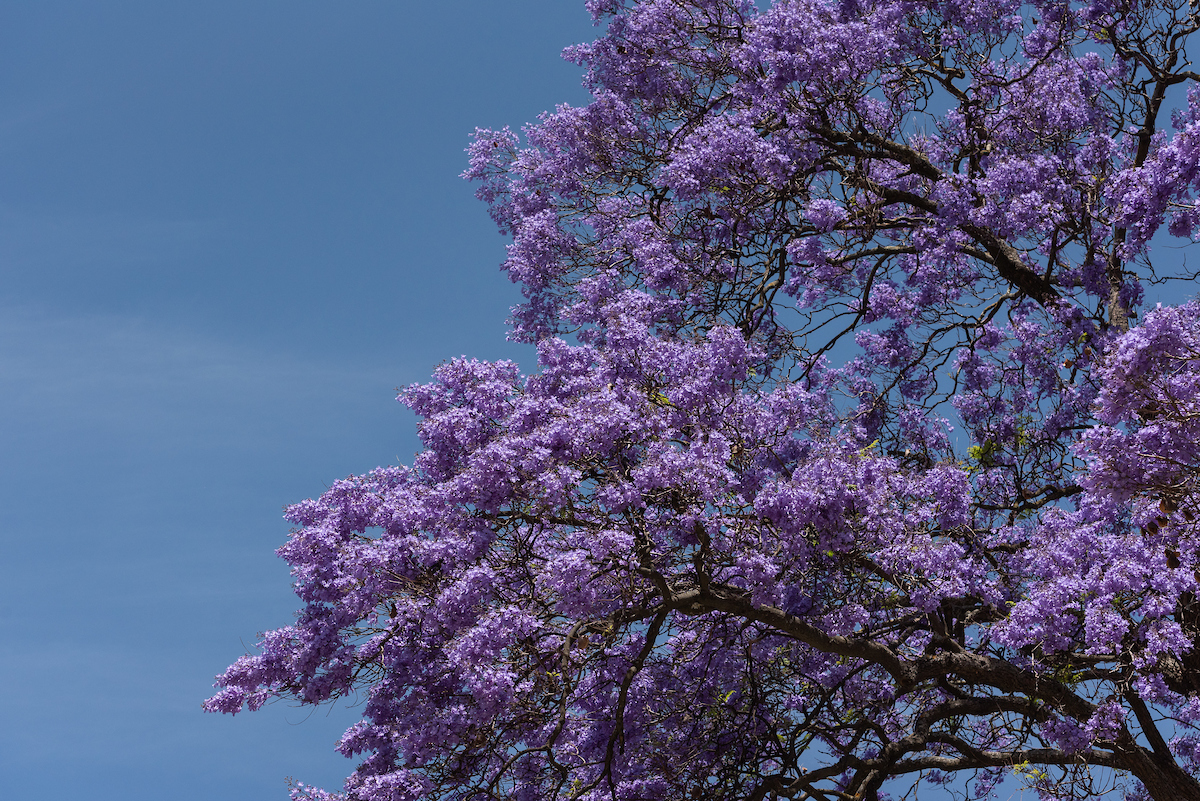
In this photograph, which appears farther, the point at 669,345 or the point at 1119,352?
the point at 669,345

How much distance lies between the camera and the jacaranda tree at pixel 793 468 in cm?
923

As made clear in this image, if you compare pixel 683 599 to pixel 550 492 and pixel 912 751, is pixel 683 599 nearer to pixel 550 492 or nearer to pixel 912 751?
pixel 550 492

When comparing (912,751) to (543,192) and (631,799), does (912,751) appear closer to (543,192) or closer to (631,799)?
(631,799)

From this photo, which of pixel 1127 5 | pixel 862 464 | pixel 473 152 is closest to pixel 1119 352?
pixel 862 464

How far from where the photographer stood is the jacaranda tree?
923cm

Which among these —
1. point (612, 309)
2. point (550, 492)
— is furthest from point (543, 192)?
point (550, 492)

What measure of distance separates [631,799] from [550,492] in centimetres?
332

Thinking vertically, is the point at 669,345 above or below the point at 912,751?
above

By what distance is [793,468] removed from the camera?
36.6 ft

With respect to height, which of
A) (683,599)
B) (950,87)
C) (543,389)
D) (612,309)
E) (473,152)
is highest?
(473,152)

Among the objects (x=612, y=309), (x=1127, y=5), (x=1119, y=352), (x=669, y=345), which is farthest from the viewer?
(x=1127, y=5)

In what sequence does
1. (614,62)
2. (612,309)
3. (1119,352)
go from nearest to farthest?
(1119,352)
(612,309)
(614,62)

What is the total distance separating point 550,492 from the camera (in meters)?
9.05

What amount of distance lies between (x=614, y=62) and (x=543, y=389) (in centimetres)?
652
